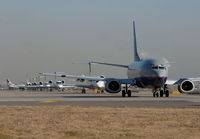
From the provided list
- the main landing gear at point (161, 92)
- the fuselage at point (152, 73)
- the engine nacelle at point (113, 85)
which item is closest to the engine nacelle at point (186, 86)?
the main landing gear at point (161, 92)

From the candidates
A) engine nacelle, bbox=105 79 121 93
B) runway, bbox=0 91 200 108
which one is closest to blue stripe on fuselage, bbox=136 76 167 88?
engine nacelle, bbox=105 79 121 93

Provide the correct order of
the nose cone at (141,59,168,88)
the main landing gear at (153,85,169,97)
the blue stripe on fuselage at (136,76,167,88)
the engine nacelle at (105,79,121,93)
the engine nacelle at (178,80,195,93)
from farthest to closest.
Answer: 1. the engine nacelle at (178,80,195,93)
2. the engine nacelle at (105,79,121,93)
3. the main landing gear at (153,85,169,97)
4. the blue stripe on fuselage at (136,76,167,88)
5. the nose cone at (141,59,168,88)

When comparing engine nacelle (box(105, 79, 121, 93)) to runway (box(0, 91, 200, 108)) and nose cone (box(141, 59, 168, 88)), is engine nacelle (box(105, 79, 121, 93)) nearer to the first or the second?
nose cone (box(141, 59, 168, 88))

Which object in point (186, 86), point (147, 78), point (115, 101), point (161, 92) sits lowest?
point (115, 101)

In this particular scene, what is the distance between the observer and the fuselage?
4334cm

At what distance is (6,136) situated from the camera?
11.7 m

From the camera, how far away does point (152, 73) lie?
43.4 metres

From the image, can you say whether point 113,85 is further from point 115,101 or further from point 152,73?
point 115,101

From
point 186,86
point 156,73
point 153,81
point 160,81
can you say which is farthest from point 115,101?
point 186,86

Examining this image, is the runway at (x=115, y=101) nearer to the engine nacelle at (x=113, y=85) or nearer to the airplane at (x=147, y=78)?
the airplane at (x=147, y=78)

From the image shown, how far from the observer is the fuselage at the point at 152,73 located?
142 ft

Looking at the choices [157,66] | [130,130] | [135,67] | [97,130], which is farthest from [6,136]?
[135,67]

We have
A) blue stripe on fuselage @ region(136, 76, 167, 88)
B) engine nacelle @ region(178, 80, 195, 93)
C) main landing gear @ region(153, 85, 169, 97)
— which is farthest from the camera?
engine nacelle @ region(178, 80, 195, 93)

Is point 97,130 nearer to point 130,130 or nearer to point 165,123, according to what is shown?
point 130,130
